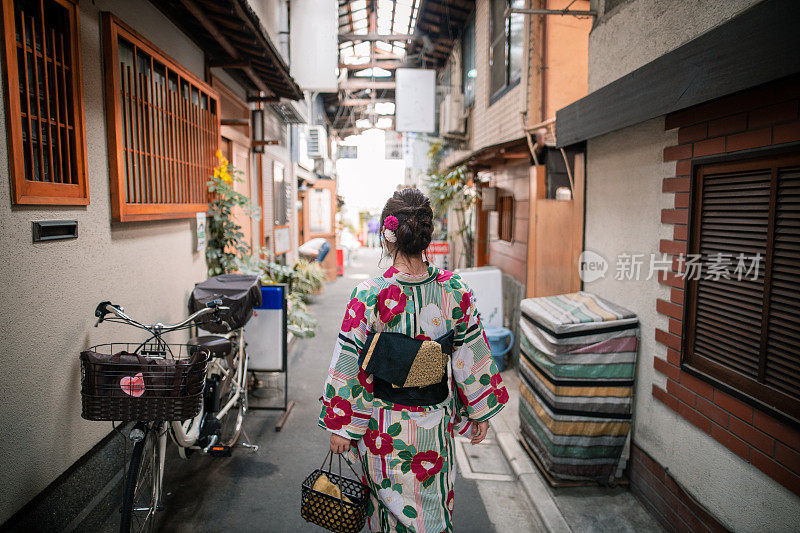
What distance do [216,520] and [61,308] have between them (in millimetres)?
1878

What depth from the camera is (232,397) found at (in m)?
4.63

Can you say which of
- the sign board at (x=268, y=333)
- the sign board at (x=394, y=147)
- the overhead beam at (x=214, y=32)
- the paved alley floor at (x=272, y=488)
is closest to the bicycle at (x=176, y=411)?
the paved alley floor at (x=272, y=488)

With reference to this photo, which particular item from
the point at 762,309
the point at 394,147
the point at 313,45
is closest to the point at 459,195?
the point at 313,45

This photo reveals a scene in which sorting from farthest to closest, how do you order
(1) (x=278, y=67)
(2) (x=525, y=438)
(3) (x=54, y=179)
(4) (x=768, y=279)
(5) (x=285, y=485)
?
(1) (x=278, y=67), (2) (x=525, y=438), (5) (x=285, y=485), (3) (x=54, y=179), (4) (x=768, y=279)

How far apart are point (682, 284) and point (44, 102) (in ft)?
14.2

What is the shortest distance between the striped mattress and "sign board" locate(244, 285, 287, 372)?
111 inches

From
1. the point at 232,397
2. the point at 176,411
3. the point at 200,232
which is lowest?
the point at 232,397

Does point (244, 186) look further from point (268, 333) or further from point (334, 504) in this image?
point (334, 504)

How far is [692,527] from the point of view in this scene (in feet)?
10.5

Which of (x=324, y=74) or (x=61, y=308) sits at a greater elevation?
(x=324, y=74)

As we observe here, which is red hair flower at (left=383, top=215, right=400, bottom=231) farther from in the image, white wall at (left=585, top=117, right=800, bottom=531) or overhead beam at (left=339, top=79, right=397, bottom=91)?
overhead beam at (left=339, top=79, right=397, bottom=91)

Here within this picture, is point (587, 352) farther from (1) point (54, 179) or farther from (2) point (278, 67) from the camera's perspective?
(2) point (278, 67)

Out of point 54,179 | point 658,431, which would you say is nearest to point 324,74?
point 54,179

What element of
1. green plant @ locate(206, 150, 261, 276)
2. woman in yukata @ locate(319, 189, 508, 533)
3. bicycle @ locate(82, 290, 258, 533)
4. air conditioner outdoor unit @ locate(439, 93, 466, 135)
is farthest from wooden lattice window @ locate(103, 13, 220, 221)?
air conditioner outdoor unit @ locate(439, 93, 466, 135)
